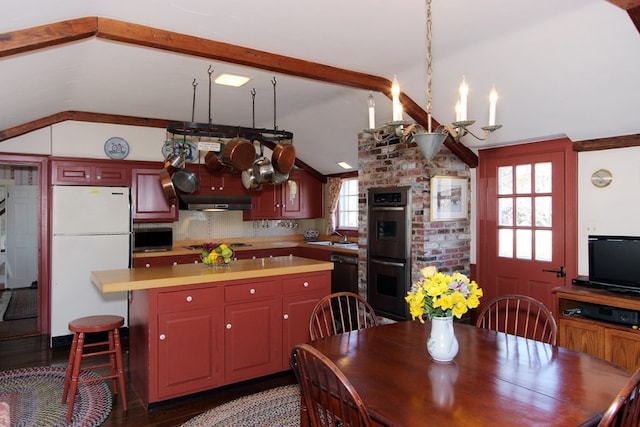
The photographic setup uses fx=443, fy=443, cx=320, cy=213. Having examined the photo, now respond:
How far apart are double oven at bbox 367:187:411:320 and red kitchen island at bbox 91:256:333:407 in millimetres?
841

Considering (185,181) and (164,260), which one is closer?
(185,181)

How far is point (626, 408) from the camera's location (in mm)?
1404

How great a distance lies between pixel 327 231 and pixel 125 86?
370cm

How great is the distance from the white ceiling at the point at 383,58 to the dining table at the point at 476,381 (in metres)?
1.80

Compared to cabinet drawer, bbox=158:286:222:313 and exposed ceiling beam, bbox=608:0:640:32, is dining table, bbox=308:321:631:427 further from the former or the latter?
exposed ceiling beam, bbox=608:0:640:32

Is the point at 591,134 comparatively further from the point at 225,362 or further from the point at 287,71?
the point at 225,362

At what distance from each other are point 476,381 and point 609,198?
2449mm

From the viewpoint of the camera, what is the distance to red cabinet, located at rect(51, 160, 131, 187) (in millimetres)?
4762

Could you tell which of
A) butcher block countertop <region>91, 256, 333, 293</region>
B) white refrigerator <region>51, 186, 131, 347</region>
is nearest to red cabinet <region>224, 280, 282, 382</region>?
butcher block countertop <region>91, 256, 333, 293</region>

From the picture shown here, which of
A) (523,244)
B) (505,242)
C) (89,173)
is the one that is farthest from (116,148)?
(523,244)

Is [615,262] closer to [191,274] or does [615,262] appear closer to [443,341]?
[443,341]

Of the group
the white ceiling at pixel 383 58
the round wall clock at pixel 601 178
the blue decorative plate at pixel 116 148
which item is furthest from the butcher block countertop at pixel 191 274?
the round wall clock at pixel 601 178

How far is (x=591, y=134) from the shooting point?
3443 mm

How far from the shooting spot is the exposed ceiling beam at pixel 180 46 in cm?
231
